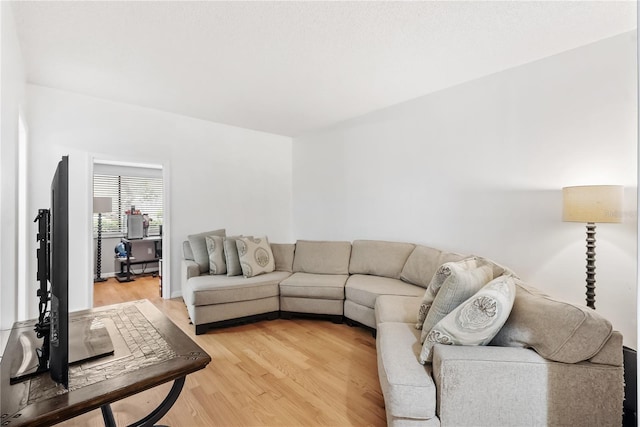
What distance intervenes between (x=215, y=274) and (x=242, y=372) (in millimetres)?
1446

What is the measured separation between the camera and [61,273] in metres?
0.98

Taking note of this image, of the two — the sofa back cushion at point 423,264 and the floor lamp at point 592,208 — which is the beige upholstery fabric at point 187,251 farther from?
the floor lamp at point 592,208

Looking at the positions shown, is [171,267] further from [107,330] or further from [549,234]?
[549,234]

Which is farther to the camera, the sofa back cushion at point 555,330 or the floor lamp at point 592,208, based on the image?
the floor lamp at point 592,208

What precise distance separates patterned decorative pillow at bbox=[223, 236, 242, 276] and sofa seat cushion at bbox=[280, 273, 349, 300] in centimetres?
55

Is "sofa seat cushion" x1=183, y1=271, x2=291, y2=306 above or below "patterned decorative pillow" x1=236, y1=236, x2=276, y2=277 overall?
below

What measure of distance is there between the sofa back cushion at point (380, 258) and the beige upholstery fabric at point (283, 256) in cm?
78

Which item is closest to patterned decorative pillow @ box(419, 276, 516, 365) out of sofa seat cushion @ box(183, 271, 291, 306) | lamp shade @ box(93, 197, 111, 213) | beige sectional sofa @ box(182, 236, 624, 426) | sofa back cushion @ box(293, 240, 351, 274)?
beige sectional sofa @ box(182, 236, 624, 426)

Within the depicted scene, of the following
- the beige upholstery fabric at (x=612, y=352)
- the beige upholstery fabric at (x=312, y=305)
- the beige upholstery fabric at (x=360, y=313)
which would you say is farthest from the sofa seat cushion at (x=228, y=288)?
the beige upholstery fabric at (x=612, y=352)

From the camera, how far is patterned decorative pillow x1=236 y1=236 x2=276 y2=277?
3.39 m

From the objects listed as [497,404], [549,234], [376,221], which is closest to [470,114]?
[549,234]

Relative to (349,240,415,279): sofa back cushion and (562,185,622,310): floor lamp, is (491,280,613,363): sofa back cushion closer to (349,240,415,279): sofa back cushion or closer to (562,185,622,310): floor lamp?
(562,185,622,310): floor lamp

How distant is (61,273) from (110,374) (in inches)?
16.8

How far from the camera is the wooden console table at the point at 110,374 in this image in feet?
3.02
